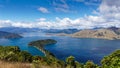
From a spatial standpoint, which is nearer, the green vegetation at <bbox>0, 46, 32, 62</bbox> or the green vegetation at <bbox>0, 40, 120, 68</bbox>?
the green vegetation at <bbox>0, 40, 120, 68</bbox>

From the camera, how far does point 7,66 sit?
804 centimetres

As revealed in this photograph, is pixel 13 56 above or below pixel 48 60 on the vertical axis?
above

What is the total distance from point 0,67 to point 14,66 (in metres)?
0.57

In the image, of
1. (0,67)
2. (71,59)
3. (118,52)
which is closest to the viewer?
(0,67)

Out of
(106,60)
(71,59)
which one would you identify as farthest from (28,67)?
(71,59)

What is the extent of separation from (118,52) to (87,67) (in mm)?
10185

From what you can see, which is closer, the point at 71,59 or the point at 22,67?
the point at 22,67

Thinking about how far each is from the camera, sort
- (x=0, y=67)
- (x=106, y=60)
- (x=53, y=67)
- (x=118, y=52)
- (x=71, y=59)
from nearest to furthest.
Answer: (x=0, y=67)
(x=53, y=67)
(x=106, y=60)
(x=118, y=52)
(x=71, y=59)

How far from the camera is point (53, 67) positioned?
9.91 meters

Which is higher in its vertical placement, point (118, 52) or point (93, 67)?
point (118, 52)

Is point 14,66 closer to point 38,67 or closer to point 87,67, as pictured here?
point 38,67

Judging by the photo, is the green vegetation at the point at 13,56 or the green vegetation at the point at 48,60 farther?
the green vegetation at the point at 13,56

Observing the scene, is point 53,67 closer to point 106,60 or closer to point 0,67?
point 0,67

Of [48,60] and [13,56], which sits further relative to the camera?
[48,60]
